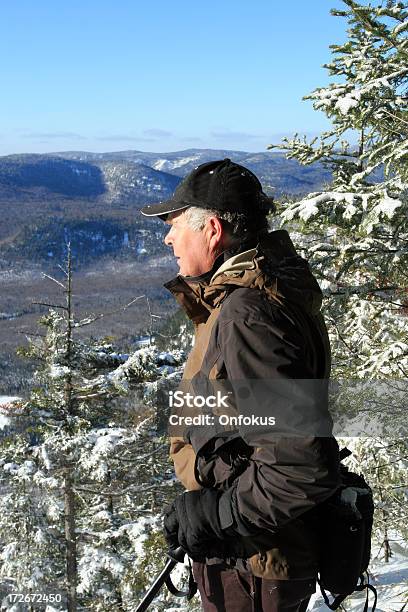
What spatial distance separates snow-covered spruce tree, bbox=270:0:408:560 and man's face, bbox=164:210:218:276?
108 inches

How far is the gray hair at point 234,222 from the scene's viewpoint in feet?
6.95

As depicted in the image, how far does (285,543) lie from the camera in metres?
2.02

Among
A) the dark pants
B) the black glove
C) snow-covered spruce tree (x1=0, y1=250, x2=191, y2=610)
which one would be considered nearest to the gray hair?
the black glove

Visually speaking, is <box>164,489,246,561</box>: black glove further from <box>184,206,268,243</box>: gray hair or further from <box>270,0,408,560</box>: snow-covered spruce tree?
<box>270,0,408,560</box>: snow-covered spruce tree

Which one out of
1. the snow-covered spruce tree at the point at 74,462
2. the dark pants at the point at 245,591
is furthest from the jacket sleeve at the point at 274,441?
the snow-covered spruce tree at the point at 74,462

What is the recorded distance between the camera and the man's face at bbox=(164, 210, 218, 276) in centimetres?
217

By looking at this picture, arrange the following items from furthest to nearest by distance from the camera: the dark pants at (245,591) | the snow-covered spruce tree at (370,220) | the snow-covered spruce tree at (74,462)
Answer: the snow-covered spruce tree at (74,462)
the snow-covered spruce tree at (370,220)
the dark pants at (245,591)

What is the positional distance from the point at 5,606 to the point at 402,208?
13827 mm

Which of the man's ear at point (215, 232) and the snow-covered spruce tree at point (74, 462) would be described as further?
the snow-covered spruce tree at point (74, 462)

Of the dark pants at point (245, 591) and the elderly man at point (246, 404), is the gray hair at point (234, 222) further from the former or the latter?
the dark pants at point (245, 591)

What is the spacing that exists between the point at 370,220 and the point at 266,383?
3.29 metres

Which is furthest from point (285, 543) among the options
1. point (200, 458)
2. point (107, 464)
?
point (107, 464)

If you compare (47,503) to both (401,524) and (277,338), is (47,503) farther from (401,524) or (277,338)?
(277,338)

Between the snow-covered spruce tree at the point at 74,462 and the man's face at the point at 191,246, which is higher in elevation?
the man's face at the point at 191,246
